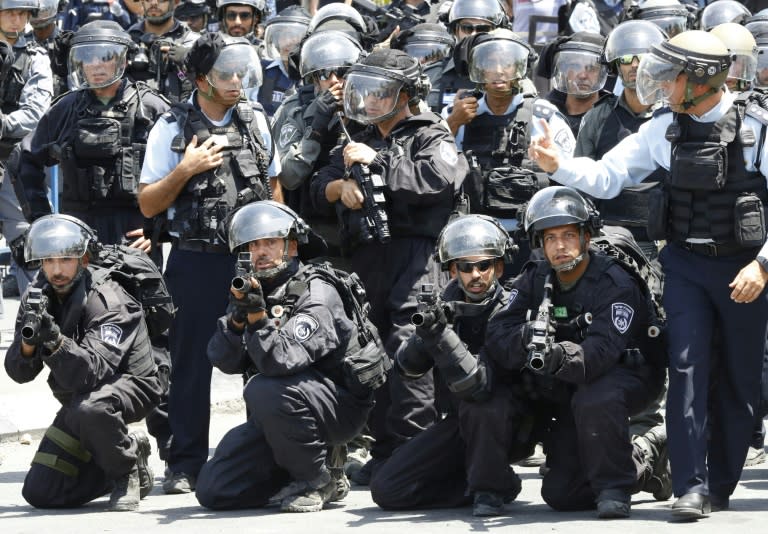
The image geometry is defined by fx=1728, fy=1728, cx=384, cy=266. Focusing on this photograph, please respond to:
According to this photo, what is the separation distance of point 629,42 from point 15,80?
4.06 m

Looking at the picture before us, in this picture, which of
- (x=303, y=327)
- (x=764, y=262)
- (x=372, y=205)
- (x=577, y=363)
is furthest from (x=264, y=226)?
(x=764, y=262)

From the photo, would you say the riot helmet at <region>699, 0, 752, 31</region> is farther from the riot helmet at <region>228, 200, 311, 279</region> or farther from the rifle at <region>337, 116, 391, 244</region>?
the riot helmet at <region>228, 200, 311, 279</region>

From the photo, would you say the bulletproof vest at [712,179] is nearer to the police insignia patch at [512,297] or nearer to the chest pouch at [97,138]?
the police insignia patch at [512,297]

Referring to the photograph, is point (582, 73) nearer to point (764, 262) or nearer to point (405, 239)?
point (405, 239)

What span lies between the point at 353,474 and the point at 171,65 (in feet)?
12.3

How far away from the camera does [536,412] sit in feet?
25.4

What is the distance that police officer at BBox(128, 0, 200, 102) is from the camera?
10.8 metres

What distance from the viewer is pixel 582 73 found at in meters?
9.98

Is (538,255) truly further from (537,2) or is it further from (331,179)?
(537,2)

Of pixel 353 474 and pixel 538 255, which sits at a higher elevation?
pixel 538 255

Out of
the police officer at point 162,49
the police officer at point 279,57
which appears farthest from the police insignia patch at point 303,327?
the police officer at point 279,57

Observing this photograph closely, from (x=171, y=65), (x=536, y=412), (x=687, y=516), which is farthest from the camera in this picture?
(x=171, y=65)

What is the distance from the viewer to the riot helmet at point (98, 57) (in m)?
9.16

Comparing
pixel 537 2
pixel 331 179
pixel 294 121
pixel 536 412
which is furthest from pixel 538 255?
pixel 537 2
